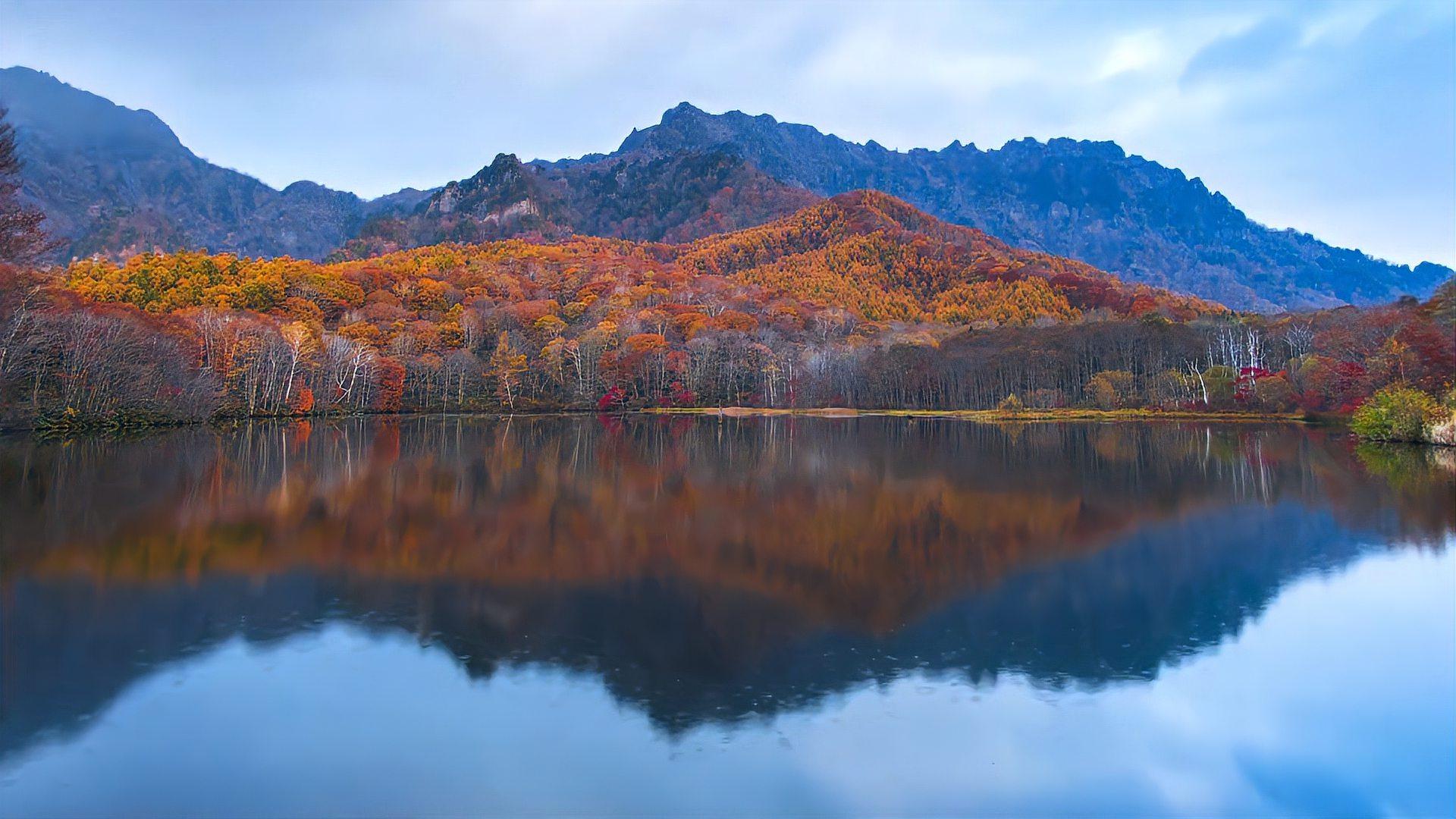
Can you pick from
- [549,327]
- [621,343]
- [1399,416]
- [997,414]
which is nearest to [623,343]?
[621,343]

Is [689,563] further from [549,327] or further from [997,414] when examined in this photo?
[549,327]

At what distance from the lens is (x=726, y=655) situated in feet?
30.2

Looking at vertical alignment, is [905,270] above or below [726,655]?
above

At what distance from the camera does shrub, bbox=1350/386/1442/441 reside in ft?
111

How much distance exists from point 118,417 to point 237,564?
4204 cm

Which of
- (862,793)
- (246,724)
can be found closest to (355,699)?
(246,724)

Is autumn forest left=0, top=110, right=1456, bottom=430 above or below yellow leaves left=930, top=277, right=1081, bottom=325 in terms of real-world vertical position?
below

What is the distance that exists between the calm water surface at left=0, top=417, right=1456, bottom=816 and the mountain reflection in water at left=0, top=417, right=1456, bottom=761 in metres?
0.08

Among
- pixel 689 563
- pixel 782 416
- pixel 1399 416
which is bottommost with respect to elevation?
pixel 689 563

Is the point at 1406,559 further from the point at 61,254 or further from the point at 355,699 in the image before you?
the point at 61,254

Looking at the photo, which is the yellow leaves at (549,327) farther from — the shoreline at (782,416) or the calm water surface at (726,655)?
the calm water surface at (726,655)

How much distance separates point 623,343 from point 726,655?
81.6 metres

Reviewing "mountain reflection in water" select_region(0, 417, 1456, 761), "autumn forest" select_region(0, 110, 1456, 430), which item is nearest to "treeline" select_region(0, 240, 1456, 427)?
"autumn forest" select_region(0, 110, 1456, 430)

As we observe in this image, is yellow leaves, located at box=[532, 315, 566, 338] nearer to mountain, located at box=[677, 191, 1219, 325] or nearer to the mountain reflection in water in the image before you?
mountain, located at box=[677, 191, 1219, 325]
